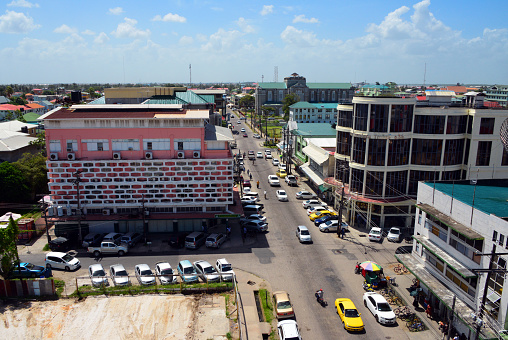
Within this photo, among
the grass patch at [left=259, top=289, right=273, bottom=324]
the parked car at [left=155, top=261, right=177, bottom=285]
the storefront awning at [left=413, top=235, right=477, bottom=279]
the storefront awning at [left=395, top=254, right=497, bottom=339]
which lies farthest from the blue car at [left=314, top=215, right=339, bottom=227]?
the parked car at [left=155, top=261, right=177, bottom=285]

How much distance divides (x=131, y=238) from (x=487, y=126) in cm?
4285

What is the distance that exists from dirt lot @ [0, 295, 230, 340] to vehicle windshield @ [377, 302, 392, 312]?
11.6m

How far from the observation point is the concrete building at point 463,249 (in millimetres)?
23203

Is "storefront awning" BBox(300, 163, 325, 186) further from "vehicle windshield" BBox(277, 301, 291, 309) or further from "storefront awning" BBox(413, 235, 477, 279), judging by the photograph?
"vehicle windshield" BBox(277, 301, 291, 309)

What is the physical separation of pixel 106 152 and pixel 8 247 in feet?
46.7

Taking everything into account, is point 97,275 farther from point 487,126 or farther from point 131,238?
point 487,126

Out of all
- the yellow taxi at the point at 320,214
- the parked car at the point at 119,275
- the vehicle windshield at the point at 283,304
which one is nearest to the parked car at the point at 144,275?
the parked car at the point at 119,275

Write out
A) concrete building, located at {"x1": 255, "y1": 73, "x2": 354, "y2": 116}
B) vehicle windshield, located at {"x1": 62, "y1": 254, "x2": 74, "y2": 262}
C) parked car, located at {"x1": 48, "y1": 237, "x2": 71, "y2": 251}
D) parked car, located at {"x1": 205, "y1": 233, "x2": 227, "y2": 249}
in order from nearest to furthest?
1. vehicle windshield, located at {"x1": 62, "y1": 254, "x2": 74, "y2": 262}
2. parked car, located at {"x1": 48, "y1": 237, "x2": 71, "y2": 251}
3. parked car, located at {"x1": 205, "y1": 233, "x2": 227, "y2": 249}
4. concrete building, located at {"x1": 255, "y1": 73, "x2": 354, "y2": 116}

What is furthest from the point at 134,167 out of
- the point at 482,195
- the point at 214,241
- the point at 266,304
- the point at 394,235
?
the point at 482,195

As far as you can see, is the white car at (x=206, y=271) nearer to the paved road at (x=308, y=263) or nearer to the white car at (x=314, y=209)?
the paved road at (x=308, y=263)

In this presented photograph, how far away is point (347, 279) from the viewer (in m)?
35.5

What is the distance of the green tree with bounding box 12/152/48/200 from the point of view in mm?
56656

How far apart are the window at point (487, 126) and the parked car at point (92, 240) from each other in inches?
1797

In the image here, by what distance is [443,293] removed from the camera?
27.9m
